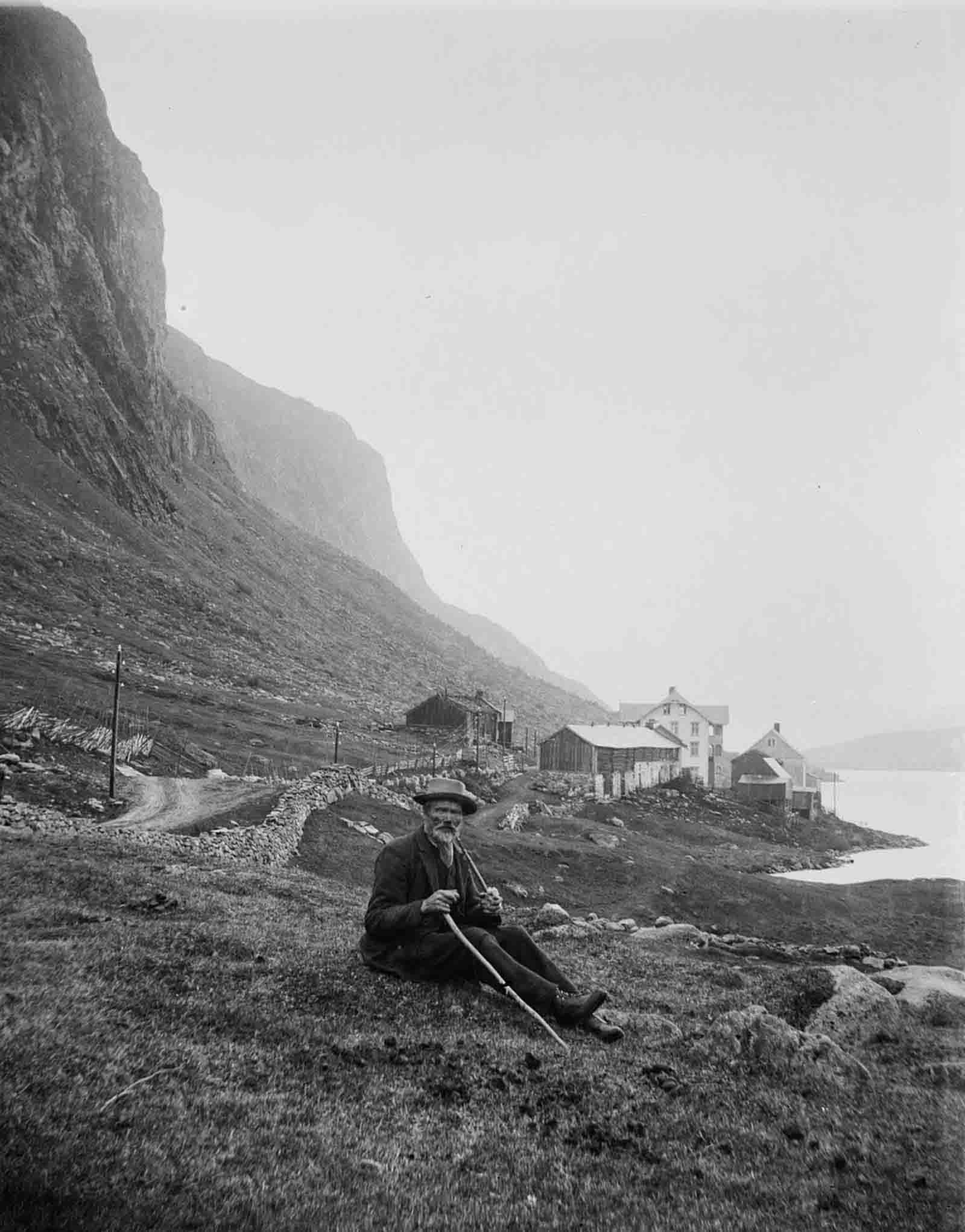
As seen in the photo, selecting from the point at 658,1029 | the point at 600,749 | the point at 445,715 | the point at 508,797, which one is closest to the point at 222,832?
the point at 658,1029

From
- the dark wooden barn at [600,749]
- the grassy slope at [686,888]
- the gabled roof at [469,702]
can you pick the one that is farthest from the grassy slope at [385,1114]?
the gabled roof at [469,702]

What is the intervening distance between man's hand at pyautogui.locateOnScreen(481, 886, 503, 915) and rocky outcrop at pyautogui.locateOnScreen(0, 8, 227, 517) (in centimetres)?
10295

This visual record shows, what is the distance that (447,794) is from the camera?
9.17 metres

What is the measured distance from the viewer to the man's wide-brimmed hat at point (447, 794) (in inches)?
360

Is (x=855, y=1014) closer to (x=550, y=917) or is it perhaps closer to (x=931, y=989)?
(x=931, y=989)

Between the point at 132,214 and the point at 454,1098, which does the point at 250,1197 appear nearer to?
the point at 454,1098

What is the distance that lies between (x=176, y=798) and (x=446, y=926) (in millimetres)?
23588

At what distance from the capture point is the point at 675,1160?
518 centimetres

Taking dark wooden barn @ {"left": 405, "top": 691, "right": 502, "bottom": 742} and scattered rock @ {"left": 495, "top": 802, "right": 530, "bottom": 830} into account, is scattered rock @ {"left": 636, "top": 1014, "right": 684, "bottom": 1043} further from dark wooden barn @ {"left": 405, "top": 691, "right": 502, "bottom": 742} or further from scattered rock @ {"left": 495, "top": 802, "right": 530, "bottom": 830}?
dark wooden barn @ {"left": 405, "top": 691, "right": 502, "bottom": 742}

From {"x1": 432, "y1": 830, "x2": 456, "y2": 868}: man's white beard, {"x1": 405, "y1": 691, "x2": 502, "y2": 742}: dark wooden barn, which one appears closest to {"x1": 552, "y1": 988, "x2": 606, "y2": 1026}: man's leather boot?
{"x1": 432, "y1": 830, "x2": 456, "y2": 868}: man's white beard

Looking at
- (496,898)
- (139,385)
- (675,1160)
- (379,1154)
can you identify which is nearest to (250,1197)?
(379,1154)

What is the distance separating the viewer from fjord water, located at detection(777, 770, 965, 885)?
46219 mm

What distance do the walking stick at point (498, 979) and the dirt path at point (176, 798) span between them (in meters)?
17.1

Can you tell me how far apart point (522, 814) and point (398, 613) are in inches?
4110
